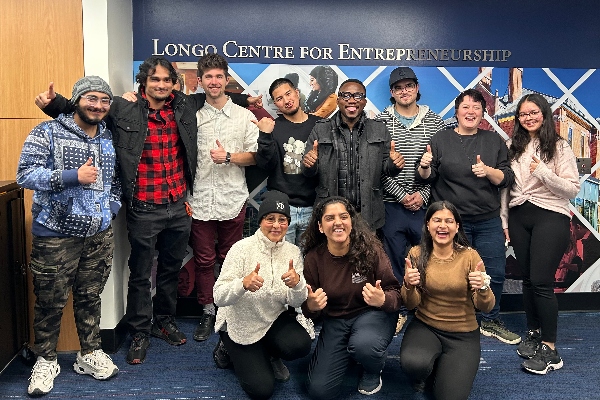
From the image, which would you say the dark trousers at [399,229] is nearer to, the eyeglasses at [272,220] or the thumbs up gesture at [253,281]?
the eyeglasses at [272,220]

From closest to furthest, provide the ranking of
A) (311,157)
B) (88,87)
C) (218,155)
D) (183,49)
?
(88,87)
(311,157)
(218,155)
(183,49)

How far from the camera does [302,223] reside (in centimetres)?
335

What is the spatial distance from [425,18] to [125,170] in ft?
7.75

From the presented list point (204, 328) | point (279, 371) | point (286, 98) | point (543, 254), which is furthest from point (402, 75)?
point (204, 328)

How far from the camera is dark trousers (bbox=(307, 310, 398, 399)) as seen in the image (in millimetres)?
2631

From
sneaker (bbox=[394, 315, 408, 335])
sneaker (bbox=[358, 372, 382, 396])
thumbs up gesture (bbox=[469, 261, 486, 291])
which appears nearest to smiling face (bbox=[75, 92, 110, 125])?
sneaker (bbox=[358, 372, 382, 396])

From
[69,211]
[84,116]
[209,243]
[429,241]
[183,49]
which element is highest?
[183,49]

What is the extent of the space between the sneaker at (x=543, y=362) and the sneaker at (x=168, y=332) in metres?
2.05

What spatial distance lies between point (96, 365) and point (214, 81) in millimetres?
1744

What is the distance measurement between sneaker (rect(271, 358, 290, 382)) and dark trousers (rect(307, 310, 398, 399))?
19 centimetres

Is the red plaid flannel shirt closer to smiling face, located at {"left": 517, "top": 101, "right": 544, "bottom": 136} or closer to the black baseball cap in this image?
the black baseball cap

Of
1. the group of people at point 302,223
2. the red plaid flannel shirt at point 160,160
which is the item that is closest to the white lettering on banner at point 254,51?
the group of people at point 302,223

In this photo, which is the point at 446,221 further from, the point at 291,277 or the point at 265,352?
the point at 265,352

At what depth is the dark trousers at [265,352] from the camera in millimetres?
2641
